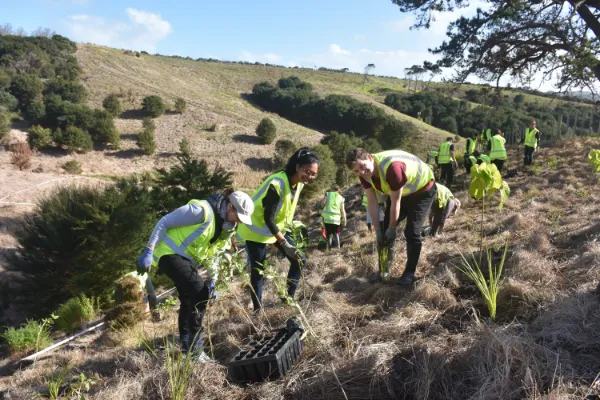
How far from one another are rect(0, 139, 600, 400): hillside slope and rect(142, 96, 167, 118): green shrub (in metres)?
36.6

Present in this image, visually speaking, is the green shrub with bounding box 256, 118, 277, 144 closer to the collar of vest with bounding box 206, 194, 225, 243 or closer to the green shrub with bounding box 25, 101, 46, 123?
the green shrub with bounding box 25, 101, 46, 123

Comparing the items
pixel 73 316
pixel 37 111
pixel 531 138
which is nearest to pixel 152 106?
pixel 37 111

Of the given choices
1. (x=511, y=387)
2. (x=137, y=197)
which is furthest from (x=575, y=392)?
(x=137, y=197)

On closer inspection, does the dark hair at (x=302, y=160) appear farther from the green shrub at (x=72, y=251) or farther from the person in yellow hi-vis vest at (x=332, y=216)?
the green shrub at (x=72, y=251)

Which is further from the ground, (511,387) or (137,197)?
(511,387)

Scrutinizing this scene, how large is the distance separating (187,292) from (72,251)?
264 inches

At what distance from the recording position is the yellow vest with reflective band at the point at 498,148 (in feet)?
31.3

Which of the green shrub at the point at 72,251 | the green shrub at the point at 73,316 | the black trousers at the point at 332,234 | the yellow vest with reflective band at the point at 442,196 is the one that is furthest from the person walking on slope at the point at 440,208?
the green shrub at the point at 72,251

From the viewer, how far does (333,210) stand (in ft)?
24.4

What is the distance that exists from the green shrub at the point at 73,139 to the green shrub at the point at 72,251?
2241cm

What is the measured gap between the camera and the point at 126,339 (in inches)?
163

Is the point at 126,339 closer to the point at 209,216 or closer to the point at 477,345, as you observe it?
the point at 209,216

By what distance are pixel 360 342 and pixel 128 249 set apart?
7392mm

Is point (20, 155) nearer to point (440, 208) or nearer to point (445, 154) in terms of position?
point (445, 154)
